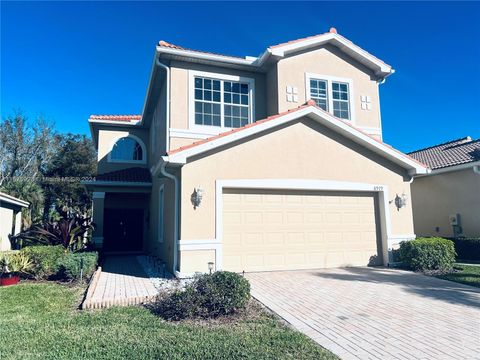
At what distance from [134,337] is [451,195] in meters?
16.6

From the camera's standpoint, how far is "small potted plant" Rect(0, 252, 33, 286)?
9.86 metres

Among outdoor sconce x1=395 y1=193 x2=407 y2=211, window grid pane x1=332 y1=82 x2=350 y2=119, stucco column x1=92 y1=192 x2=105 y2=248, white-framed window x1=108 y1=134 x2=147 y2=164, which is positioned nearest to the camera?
outdoor sconce x1=395 y1=193 x2=407 y2=211

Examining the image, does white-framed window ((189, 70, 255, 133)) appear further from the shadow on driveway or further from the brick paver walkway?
the shadow on driveway

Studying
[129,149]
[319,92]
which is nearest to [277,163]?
[319,92]

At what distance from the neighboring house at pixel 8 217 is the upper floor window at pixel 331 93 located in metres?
16.3

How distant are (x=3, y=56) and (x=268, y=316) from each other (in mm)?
15059

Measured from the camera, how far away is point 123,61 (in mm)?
19719

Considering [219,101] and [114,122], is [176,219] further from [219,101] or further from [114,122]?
[114,122]

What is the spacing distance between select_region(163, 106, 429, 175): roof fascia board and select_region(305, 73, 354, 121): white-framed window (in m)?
2.92

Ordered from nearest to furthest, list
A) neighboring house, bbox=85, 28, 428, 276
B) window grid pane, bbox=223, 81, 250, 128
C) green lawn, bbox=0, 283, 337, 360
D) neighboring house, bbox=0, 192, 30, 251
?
green lawn, bbox=0, 283, 337, 360
neighboring house, bbox=85, 28, 428, 276
window grid pane, bbox=223, 81, 250, 128
neighboring house, bbox=0, 192, 30, 251

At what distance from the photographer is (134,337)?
5.47 meters

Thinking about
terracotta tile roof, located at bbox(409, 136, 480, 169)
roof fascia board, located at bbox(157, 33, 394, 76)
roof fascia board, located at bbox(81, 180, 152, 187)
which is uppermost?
roof fascia board, located at bbox(157, 33, 394, 76)

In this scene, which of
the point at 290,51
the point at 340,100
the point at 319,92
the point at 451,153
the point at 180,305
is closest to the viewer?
the point at 180,305

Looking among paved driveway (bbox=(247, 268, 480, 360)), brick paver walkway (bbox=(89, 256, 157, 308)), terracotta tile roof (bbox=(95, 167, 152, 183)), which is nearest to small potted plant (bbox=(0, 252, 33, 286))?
brick paver walkway (bbox=(89, 256, 157, 308))
